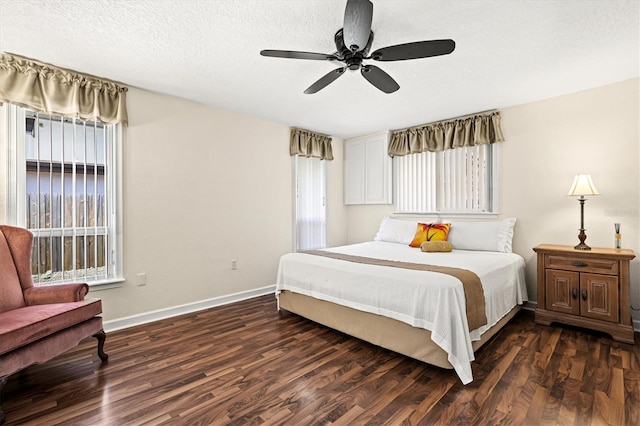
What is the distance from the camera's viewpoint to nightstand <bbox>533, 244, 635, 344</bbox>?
266 cm

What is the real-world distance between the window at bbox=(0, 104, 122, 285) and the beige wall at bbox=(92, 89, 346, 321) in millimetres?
159

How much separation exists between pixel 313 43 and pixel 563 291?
3.31 meters

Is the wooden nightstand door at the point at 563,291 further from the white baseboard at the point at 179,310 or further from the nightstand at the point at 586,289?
the white baseboard at the point at 179,310

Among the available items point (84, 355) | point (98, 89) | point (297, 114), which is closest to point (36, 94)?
point (98, 89)

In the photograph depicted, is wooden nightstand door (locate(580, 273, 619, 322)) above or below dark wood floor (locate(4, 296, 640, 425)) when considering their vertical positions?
above

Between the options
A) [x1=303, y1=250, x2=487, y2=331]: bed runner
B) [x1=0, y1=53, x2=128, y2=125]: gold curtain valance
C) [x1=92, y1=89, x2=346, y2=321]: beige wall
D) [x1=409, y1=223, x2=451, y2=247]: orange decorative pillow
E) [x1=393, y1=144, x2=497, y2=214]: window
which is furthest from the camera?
[x1=393, y1=144, x2=497, y2=214]: window

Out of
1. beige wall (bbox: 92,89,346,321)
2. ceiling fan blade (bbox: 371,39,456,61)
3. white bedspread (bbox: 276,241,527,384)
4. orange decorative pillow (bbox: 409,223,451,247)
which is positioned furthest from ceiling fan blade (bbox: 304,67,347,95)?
orange decorative pillow (bbox: 409,223,451,247)

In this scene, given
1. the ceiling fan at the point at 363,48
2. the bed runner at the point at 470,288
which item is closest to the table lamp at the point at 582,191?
the bed runner at the point at 470,288

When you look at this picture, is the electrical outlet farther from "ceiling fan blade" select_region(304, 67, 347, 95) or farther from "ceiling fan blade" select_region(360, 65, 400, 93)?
"ceiling fan blade" select_region(360, 65, 400, 93)

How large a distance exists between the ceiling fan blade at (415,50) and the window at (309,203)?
2.81 m

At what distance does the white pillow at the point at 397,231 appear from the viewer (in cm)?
419

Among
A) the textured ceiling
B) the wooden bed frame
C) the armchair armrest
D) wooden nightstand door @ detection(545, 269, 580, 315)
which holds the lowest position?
the wooden bed frame

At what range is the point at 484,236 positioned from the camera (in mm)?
3607

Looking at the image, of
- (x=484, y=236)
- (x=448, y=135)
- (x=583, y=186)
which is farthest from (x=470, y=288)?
(x=448, y=135)
